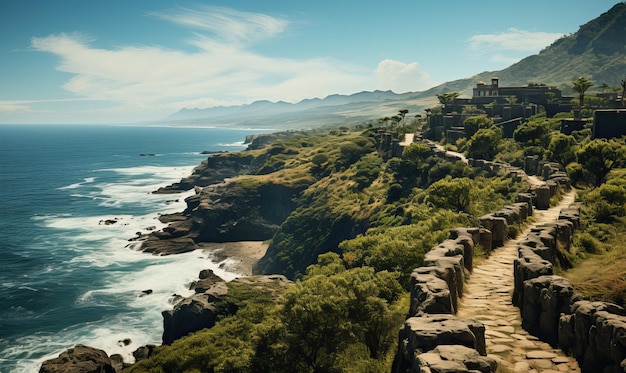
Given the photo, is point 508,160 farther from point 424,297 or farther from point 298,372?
point 424,297

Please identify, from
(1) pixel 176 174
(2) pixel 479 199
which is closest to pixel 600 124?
(2) pixel 479 199

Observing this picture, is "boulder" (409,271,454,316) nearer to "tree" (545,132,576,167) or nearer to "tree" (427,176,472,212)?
"tree" (427,176,472,212)

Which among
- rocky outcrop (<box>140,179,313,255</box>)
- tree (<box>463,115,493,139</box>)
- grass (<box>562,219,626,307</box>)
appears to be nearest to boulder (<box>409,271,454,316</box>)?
grass (<box>562,219,626,307</box>)

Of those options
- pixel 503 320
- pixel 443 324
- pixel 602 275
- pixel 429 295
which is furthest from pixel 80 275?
pixel 602 275

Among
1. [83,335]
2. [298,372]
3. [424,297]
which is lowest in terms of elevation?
[83,335]

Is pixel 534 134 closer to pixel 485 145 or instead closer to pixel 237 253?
pixel 485 145

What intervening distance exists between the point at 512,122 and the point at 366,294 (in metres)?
84.1

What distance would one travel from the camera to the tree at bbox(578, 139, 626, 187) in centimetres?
4678

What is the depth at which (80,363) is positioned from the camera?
43.8 metres

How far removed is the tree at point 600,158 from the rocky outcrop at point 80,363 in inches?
2050

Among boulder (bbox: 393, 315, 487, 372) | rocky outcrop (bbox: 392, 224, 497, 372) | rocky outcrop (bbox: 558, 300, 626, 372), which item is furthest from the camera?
boulder (bbox: 393, 315, 487, 372)

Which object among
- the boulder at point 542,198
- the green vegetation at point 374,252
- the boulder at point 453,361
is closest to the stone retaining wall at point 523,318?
the boulder at point 453,361

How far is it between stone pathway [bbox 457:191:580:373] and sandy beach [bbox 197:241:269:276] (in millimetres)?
66479

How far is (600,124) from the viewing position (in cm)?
6400
